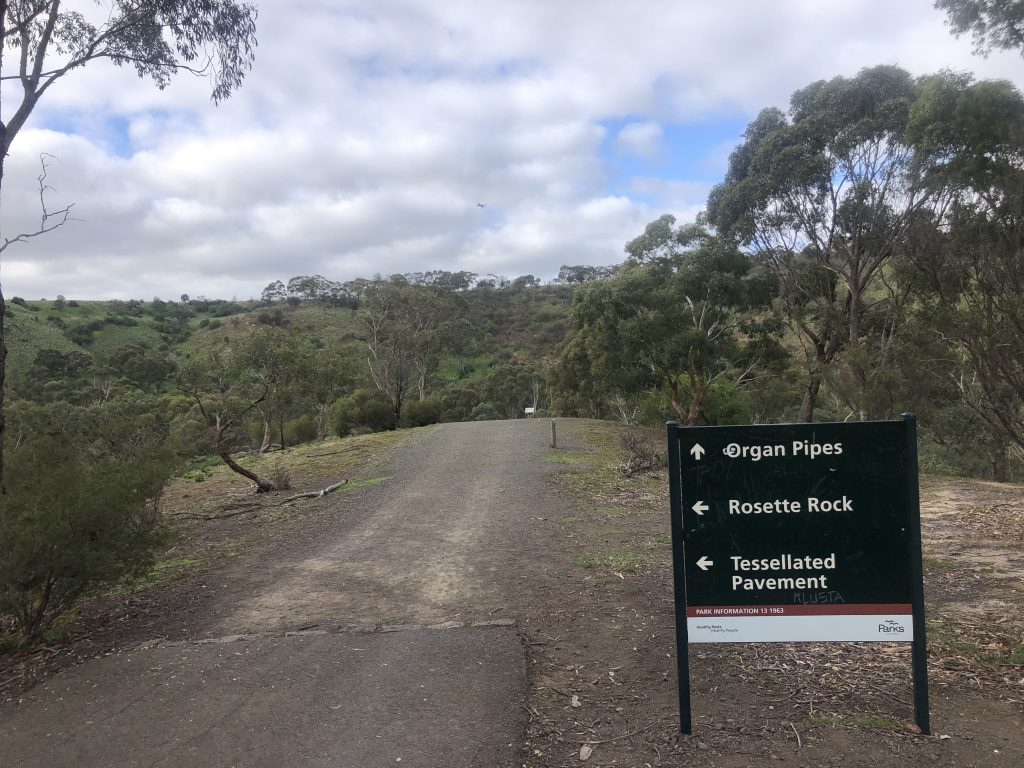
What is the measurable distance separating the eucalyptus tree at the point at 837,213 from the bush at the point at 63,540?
17.8 m

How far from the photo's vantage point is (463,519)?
9617 millimetres

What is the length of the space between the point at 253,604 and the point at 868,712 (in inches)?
189

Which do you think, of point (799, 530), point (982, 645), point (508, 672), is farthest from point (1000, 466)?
point (508, 672)

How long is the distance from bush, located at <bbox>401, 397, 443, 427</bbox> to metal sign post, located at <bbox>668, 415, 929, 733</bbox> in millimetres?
Answer: 28271

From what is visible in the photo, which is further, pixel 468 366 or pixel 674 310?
pixel 468 366

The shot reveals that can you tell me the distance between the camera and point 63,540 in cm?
478

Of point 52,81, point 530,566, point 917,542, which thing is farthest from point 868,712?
point 52,81

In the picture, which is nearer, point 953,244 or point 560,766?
point 560,766

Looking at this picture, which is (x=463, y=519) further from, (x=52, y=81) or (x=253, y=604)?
(x=52, y=81)

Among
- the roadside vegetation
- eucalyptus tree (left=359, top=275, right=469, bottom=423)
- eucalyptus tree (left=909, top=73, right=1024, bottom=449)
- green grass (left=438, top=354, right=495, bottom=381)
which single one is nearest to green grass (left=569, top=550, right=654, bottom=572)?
the roadside vegetation

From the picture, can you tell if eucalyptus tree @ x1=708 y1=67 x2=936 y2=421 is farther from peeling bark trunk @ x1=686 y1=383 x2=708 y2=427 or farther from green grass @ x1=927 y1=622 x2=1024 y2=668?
green grass @ x1=927 y1=622 x2=1024 y2=668

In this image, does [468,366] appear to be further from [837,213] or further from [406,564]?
[406,564]

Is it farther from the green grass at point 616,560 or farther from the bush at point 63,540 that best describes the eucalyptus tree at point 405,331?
the bush at point 63,540

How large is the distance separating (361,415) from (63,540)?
84.4 ft
